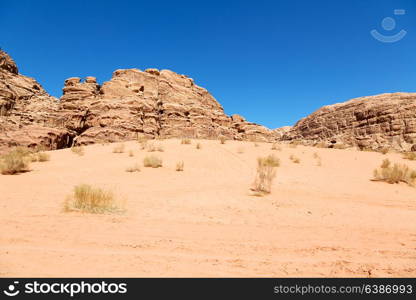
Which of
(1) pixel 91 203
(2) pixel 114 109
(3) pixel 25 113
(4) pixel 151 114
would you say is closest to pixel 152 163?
(1) pixel 91 203

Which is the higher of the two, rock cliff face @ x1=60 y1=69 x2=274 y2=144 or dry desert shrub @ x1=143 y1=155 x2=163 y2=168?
rock cliff face @ x1=60 y1=69 x2=274 y2=144

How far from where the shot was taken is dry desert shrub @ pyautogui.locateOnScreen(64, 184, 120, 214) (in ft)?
13.6

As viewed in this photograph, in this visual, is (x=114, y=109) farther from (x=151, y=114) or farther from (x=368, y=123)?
(x=368, y=123)

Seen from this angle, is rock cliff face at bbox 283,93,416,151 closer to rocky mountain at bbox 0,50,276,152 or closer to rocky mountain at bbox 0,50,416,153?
rocky mountain at bbox 0,50,416,153

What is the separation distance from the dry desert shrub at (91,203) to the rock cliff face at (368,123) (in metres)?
33.0

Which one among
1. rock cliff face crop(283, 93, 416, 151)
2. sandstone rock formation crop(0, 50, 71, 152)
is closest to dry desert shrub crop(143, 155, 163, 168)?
sandstone rock formation crop(0, 50, 71, 152)

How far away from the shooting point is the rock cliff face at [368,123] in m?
32.0

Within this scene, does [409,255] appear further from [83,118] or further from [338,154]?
[83,118]

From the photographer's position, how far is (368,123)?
3562 centimetres

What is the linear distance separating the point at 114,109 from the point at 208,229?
24344 millimetres

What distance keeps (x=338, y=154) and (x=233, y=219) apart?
34.7ft

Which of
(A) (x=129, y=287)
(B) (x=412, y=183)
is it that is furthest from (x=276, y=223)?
(B) (x=412, y=183)

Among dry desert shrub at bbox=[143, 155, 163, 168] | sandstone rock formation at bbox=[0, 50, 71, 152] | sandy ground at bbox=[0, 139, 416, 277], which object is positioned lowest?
sandy ground at bbox=[0, 139, 416, 277]

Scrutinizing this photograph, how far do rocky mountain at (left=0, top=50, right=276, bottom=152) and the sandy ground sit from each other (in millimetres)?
16023
